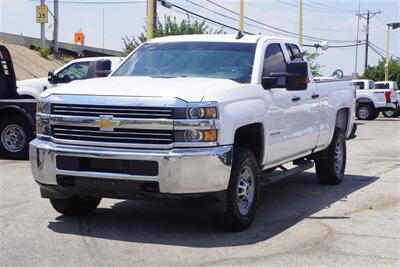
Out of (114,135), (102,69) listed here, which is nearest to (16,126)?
(102,69)

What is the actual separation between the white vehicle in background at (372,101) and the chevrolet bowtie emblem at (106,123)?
88.3ft

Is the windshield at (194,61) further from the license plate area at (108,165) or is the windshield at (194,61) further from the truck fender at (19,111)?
the truck fender at (19,111)

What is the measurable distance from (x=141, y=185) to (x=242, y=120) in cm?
121

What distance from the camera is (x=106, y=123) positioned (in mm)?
6043

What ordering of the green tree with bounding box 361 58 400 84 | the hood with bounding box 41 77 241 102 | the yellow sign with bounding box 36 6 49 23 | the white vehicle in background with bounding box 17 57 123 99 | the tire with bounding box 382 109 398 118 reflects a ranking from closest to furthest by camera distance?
the hood with bounding box 41 77 241 102 < the white vehicle in background with bounding box 17 57 123 99 < the tire with bounding box 382 109 398 118 < the yellow sign with bounding box 36 6 49 23 < the green tree with bounding box 361 58 400 84

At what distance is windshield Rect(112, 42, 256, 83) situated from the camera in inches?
282

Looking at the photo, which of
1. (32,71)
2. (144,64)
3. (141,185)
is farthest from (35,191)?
(32,71)

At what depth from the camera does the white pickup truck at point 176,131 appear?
588cm

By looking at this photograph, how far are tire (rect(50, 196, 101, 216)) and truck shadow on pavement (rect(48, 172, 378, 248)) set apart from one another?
82 mm

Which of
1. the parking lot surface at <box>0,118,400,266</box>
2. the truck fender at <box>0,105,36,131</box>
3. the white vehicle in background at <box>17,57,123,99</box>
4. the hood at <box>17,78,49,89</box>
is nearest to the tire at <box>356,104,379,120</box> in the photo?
the white vehicle in background at <box>17,57,123,99</box>

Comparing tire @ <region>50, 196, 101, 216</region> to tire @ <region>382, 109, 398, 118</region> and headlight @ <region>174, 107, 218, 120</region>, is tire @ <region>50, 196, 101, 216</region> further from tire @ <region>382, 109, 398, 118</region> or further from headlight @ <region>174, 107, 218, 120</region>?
tire @ <region>382, 109, 398, 118</region>

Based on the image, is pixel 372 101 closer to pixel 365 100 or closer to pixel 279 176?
pixel 365 100

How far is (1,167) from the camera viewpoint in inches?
436

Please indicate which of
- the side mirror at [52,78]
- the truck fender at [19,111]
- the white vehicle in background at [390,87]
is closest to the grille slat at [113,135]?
the truck fender at [19,111]
